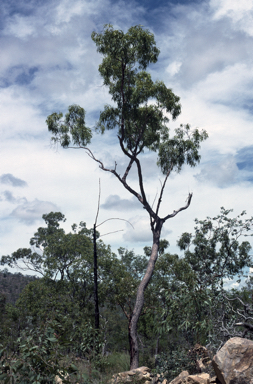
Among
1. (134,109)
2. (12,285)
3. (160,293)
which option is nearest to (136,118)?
(134,109)

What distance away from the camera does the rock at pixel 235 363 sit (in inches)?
257

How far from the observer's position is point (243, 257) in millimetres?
18172

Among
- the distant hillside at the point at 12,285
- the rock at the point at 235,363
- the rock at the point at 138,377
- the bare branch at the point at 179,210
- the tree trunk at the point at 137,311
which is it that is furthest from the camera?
the distant hillside at the point at 12,285

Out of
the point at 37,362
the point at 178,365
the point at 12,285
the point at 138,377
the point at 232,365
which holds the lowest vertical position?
the point at 138,377

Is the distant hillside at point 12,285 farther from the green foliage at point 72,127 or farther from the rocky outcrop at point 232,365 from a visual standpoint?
the rocky outcrop at point 232,365

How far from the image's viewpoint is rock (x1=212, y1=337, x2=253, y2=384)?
6520 mm

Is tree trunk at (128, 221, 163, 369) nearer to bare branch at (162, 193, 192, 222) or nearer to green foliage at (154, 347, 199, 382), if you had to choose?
bare branch at (162, 193, 192, 222)

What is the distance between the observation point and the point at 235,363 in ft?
21.8

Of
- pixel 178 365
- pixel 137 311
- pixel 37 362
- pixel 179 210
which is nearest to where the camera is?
pixel 37 362

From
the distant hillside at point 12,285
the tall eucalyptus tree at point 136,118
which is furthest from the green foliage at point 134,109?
the distant hillside at point 12,285

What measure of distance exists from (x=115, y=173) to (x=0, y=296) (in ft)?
85.3

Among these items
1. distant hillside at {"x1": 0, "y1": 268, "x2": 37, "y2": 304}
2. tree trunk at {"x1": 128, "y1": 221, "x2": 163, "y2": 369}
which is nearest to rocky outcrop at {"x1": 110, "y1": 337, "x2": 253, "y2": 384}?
tree trunk at {"x1": 128, "y1": 221, "x2": 163, "y2": 369}

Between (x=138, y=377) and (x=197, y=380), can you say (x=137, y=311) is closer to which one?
(x=138, y=377)

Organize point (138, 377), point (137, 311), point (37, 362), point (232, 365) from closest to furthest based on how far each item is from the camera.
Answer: point (37, 362) → point (232, 365) → point (138, 377) → point (137, 311)
